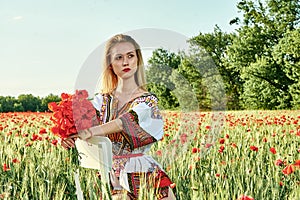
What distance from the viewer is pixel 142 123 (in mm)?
2191

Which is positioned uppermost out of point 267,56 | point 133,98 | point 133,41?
point 267,56

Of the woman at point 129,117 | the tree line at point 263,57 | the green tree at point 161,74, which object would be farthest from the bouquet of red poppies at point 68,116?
the tree line at point 263,57

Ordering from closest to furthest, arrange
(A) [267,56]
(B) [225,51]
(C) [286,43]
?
(C) [286,43] < (A) [267,56] < (B) [225,51]

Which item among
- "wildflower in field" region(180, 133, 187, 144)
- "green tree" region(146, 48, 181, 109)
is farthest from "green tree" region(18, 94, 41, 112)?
"green tree" region(146, 48, 181, 109)

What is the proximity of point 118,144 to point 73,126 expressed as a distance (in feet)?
1.28

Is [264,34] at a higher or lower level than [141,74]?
higher

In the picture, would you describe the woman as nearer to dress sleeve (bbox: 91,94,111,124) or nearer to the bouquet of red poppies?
dress sleeve (bbox: 91,94,111,124)

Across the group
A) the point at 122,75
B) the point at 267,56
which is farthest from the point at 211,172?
the point at 267,56

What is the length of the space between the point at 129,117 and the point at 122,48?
1.31ft

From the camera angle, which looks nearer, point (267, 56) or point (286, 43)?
point (286, 43)

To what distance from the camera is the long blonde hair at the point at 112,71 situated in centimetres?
233

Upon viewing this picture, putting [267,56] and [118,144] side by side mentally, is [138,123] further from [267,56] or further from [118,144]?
[267,56]

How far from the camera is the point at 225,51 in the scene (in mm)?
27797

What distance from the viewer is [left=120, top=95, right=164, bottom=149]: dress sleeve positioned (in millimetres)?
2158
